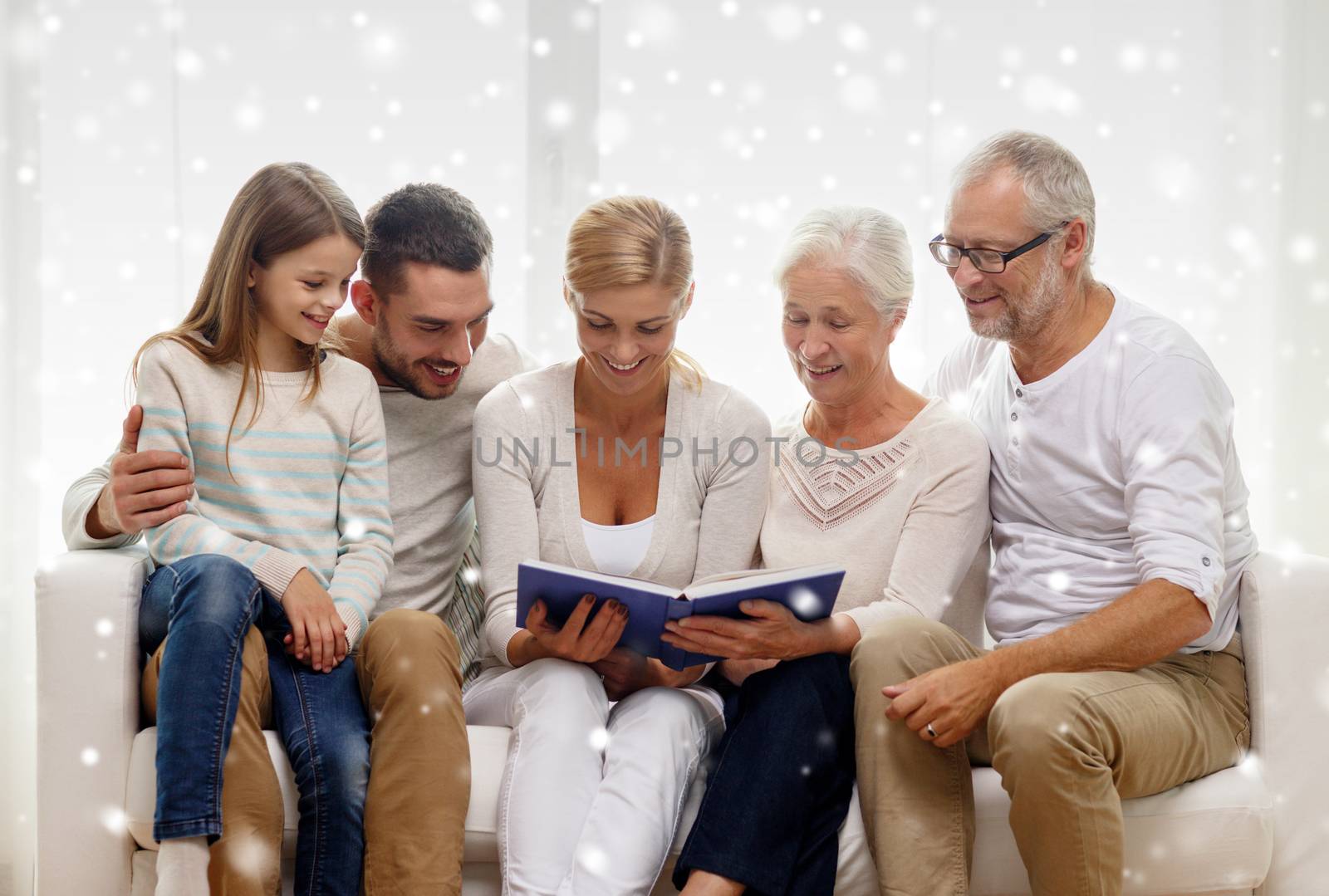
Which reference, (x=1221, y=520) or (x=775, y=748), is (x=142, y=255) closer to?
(x=775, y=748)

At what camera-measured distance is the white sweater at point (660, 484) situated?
179cm

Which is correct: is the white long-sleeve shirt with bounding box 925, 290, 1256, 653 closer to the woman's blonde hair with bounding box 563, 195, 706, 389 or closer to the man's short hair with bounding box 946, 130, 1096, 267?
the man's short hair with bounding box 946, 130, 1096, 267

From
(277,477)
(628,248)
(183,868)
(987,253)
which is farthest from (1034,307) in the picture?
(183,868)

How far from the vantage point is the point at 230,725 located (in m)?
1.43

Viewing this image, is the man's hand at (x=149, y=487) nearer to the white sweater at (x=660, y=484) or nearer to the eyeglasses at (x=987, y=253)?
the white sweater at (x=660, y=484)

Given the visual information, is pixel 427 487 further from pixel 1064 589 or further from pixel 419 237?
pixel 1064 589

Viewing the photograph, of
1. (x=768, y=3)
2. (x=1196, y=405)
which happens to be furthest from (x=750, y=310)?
(x=1196, y=405)

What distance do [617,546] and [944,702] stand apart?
588 mm

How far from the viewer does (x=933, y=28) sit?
253 centimetres

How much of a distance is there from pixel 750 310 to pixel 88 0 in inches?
62.2

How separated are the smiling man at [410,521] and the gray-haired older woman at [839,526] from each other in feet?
1.11

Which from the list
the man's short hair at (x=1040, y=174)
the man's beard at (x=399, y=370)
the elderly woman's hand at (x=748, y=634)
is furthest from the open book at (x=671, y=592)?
the man's short hair at (x=1040, y=174)

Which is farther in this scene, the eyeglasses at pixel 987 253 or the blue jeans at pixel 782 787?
the eyeglasses at pixel 987 253

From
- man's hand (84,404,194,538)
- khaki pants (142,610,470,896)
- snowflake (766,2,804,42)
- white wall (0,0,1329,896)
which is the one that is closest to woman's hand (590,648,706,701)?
khaki pants (142,610,470,896)
